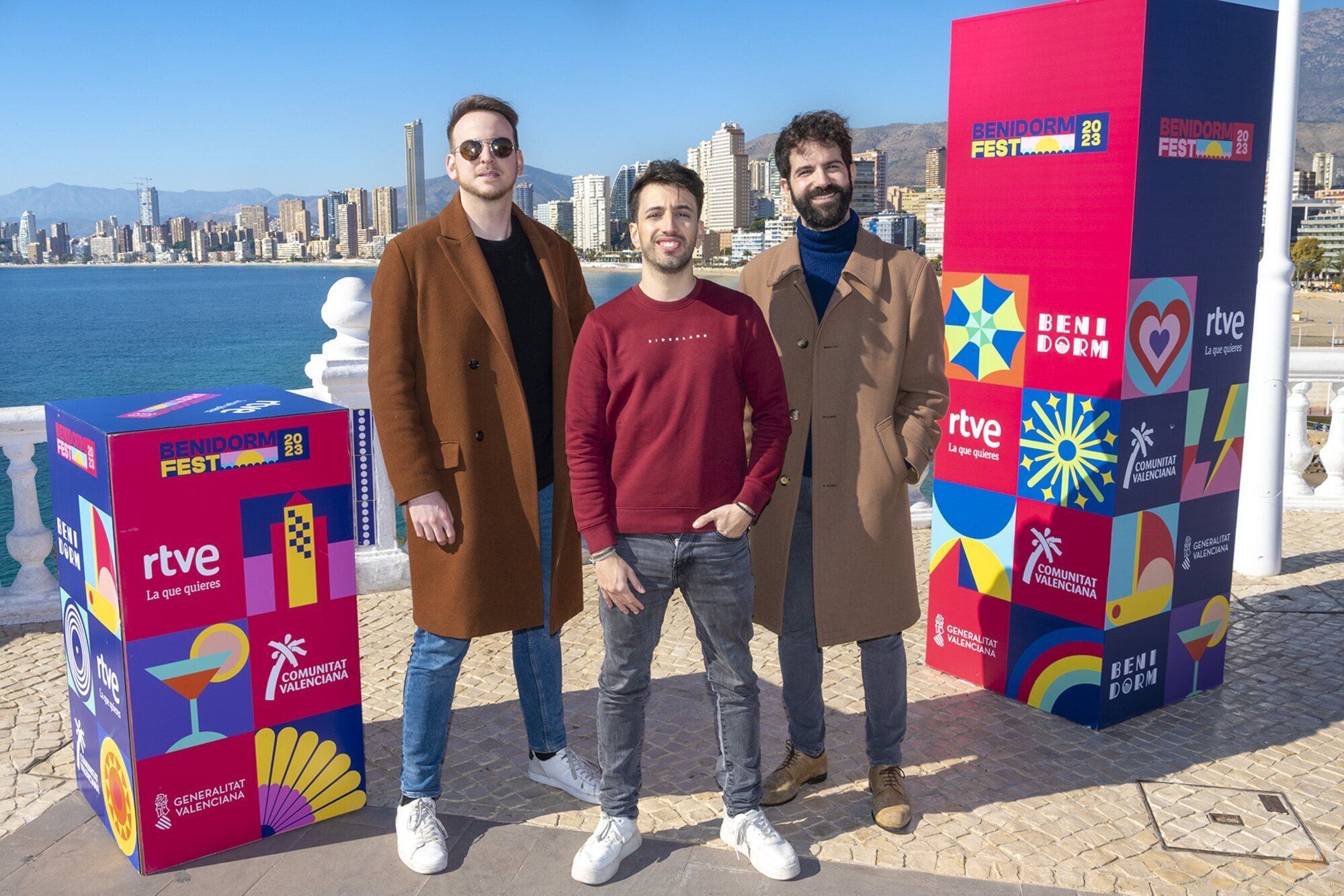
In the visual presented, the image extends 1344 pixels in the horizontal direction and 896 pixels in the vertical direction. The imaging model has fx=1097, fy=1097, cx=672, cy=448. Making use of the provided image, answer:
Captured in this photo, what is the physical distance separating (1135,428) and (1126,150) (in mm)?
1005

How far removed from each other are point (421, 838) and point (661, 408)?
4.85ft

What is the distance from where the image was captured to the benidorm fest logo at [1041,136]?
3.94 m

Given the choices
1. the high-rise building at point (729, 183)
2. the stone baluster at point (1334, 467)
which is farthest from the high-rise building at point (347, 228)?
the stone baluster at point (1334, 467)

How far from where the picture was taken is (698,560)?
3.00 m

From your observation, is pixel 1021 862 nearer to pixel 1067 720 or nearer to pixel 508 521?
pixel 1067 720

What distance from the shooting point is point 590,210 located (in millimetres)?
151625

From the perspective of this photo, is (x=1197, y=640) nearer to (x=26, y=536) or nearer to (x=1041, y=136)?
(x=1041, y=136)

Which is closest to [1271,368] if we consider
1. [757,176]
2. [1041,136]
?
[1041,136]

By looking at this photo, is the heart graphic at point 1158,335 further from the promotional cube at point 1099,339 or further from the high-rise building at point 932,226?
the high-rise building at point 932,226

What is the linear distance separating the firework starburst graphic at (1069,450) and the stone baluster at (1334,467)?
438cm

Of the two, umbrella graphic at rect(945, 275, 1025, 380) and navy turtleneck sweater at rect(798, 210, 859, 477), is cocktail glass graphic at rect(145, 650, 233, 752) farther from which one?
umbrella graphic at rect(945, 275, 1025, 380)

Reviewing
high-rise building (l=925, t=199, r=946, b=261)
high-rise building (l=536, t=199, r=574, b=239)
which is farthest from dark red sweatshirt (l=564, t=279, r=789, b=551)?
high-rise building (l=536, t=199, r=574, b=239)

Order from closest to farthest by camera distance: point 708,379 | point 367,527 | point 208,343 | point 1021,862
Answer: point 708,379 < point 1021,862 < point 367,527 < point 208,343

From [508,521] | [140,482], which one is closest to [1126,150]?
[508,521]
